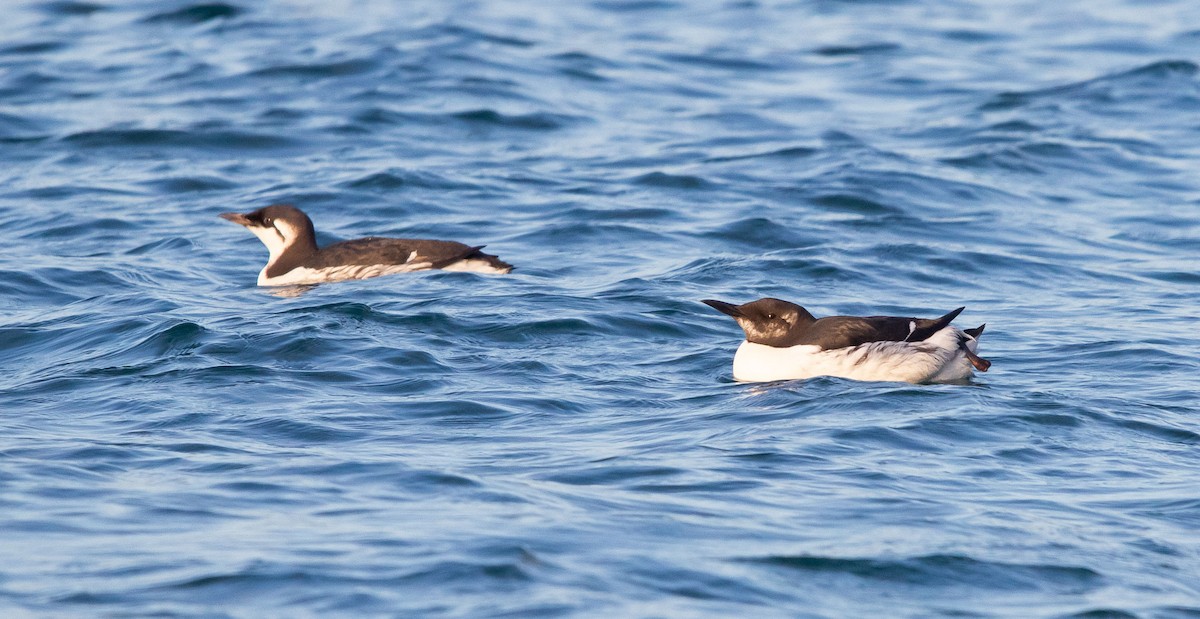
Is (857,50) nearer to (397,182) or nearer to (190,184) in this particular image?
(397,182)

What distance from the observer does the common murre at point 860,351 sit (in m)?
9.57

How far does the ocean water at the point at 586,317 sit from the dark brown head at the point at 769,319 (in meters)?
0.41

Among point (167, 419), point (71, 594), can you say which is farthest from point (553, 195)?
point (71, 594)

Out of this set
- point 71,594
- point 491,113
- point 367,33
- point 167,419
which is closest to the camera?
point 71,594

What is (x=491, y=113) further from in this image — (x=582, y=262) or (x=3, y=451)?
(x=3, y=451)

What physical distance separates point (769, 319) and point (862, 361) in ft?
2.05

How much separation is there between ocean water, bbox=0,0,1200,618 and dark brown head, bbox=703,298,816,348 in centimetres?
41

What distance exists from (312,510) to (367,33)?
54.6ft

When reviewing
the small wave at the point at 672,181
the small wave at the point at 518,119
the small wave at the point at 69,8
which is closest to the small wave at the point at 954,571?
the small wave at the point at 672,181

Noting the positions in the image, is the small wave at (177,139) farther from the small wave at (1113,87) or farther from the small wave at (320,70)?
the small wave at (1113,87)

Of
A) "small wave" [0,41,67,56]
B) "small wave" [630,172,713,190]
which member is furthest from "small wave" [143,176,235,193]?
"small wave" [0,41,67,56]

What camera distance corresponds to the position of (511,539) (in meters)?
6.55

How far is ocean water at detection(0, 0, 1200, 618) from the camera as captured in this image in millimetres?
6449

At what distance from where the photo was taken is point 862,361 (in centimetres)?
959
